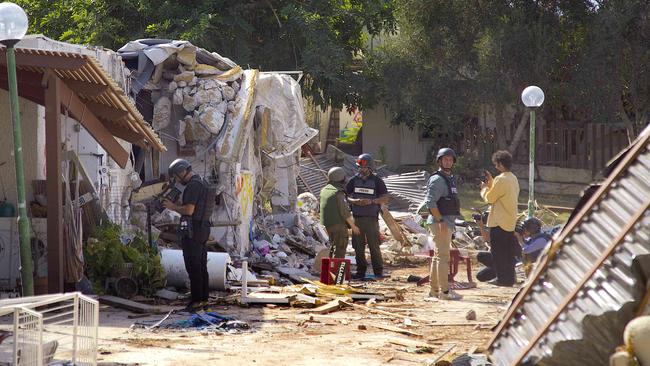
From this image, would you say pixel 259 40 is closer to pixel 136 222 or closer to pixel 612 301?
pixel 136 222

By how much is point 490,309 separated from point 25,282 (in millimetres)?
5215

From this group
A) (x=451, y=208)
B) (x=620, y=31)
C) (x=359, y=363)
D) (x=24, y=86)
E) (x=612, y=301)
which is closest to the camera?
(x=612, y=301)

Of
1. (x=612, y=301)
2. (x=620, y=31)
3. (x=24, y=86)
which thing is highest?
(x=620, y=31)

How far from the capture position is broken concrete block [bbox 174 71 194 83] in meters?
18.0

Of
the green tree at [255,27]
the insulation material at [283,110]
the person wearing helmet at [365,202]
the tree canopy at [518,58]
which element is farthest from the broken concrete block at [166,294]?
the green tree at [255,27]

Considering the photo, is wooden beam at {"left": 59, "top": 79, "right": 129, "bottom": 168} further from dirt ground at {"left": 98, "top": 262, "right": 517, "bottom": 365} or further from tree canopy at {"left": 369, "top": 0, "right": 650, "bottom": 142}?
tree canopy at {"left": 369, "top": 0, "right": 650, "bottom": 142}

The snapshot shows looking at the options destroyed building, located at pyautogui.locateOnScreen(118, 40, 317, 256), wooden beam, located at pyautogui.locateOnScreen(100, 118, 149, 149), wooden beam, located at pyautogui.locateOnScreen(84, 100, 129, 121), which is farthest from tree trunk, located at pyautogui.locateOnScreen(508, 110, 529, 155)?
wooden beam, located at pyautogui.locateOnScreen(84, 100, 129, 121)

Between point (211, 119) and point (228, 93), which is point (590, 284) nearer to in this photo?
point (211, 119)

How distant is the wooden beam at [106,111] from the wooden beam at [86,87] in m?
0.63

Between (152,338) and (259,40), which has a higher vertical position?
(259,40)

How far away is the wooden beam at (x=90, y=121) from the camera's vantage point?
12562mm

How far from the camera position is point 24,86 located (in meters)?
12.7

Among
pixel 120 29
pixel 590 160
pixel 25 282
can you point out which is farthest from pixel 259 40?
pixel 25 282

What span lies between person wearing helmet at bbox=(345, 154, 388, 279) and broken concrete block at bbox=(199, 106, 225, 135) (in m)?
2.63
